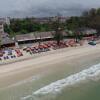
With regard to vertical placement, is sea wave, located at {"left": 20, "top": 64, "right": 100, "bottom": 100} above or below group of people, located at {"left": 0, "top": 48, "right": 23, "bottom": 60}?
below

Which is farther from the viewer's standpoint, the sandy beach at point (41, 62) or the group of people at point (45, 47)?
the group of people at point (45, 47)

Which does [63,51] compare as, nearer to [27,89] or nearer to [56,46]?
[56,46]

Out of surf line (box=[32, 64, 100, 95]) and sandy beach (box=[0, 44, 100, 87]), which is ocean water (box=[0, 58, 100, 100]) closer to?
surf line (box=[32, 64, 100, 95])

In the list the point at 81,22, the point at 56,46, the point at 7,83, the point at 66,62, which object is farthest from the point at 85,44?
the point at 7,83

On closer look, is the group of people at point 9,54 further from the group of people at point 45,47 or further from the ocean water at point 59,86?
the ocean water at point 59,86

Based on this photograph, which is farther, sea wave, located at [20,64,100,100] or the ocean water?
sea wave, located at [20,64,100,100]

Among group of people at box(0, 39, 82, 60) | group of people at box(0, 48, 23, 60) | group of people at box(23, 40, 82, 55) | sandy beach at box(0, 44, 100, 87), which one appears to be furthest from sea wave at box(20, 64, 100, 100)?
group of people at box(0, 48, 23, 60)

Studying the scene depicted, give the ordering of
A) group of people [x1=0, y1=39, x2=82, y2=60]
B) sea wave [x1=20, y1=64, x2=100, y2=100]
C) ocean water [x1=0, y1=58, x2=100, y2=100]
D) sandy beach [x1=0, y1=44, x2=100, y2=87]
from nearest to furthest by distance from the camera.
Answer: ocean water [x1=0, y1=58, x2=100, y2=100]
sea wave [x1=20, y1=64, x2=100, y2=100]
sandy beach [x1=0, y1=44, x2=100, y2=87]
group of people [x1=0, y1=39, x2=82, y2=60]

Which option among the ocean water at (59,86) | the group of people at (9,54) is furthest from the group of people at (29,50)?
the ocean water at (59,86)

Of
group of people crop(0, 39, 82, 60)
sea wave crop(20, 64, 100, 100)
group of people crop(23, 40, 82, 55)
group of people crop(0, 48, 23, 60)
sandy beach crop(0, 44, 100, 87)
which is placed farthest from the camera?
group of people crop(23, 40, 82, 55)
